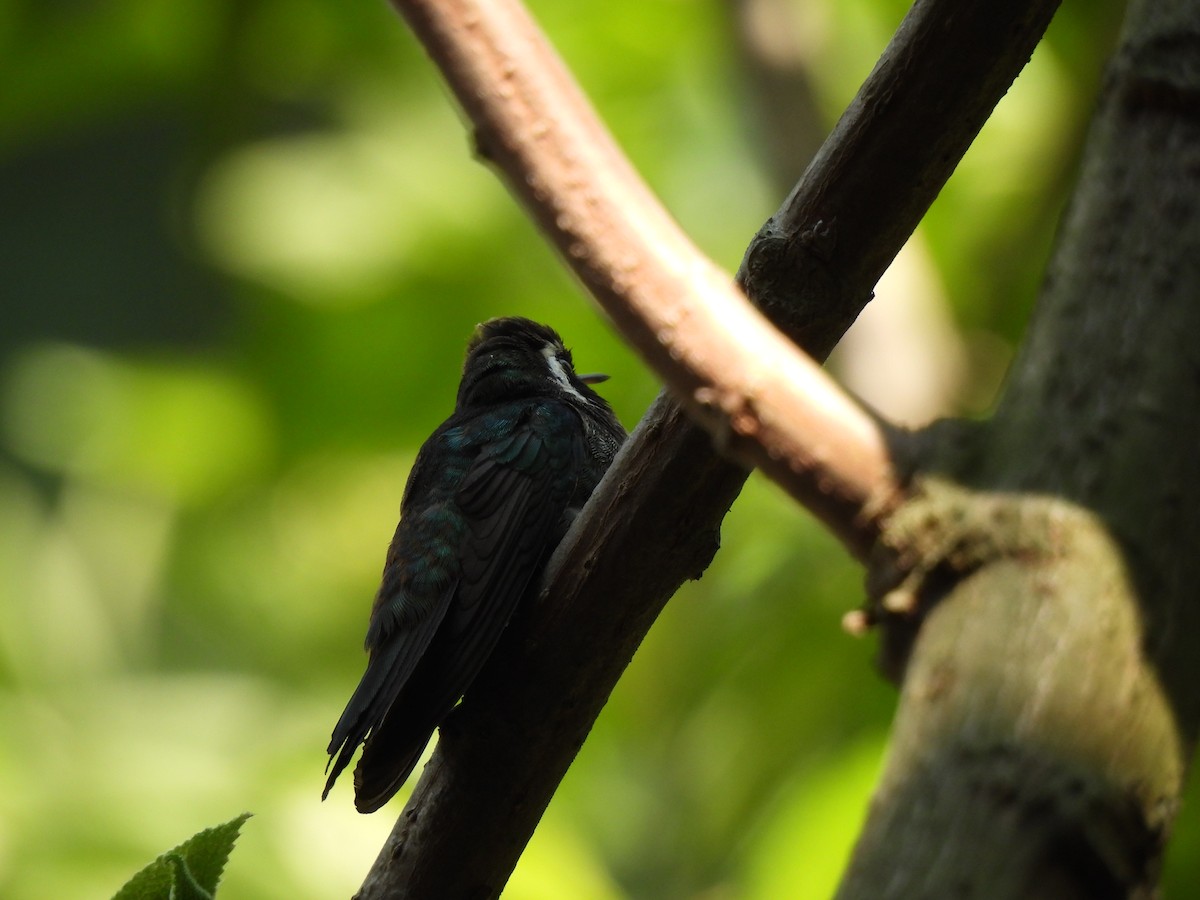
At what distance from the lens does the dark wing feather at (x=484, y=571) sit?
2.22 metres

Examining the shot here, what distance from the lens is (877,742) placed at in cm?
346

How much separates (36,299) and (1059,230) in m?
7.81

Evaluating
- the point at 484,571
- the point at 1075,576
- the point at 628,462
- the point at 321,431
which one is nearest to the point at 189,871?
the point at 628,462

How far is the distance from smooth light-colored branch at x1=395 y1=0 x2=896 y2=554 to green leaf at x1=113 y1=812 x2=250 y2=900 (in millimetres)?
908

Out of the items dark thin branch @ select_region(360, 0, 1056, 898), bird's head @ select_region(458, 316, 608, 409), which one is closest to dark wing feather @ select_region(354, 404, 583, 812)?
dark thin branch @ select_region(360, 0, 1056, 898)

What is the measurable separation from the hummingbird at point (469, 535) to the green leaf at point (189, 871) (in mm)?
504

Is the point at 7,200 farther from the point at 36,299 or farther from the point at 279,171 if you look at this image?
the point at 279,171

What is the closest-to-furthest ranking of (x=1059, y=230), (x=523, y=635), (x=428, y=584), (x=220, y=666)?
(x=1059, y=230) < (x=523, y=635) < (x=428, y=584) < (x=220, y=666)

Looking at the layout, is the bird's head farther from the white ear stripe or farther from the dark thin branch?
the dark thin branch

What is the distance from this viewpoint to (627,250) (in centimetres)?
117

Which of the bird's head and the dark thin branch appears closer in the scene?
the dark thin branch

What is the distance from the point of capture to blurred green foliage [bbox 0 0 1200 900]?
4215 millimetres

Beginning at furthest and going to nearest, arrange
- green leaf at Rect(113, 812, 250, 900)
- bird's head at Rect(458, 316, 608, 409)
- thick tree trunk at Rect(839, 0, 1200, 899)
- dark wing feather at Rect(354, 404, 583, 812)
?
bird's head at Rect(458, 316, 608, 409) < dark wing feather at Rect(354, 404, 583, 812) < green leaf at Rect(113, 812, 250, 900) < thick tree trunk at Rect(839, 0, 1200, 899)

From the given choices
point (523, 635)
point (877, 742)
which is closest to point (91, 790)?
Result: point (877, 742)
